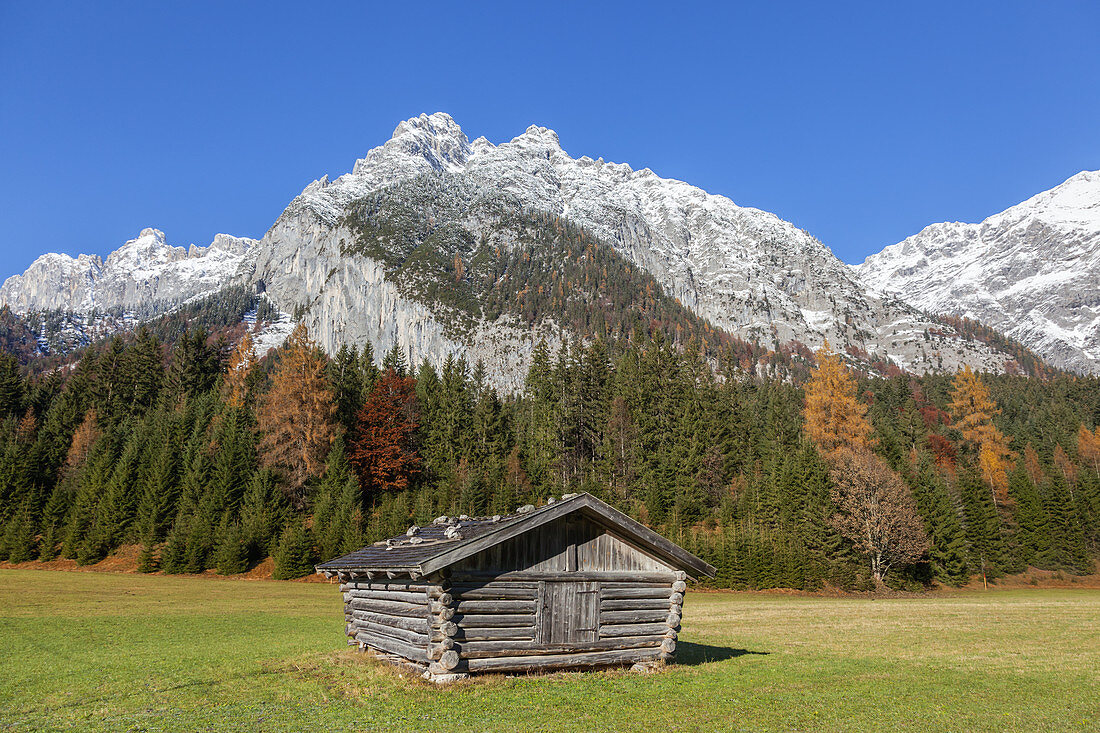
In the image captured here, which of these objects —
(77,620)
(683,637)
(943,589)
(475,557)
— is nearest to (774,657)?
(683,637)

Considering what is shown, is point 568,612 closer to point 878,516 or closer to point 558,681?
point 558,681

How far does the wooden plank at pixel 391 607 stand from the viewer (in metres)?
16.4

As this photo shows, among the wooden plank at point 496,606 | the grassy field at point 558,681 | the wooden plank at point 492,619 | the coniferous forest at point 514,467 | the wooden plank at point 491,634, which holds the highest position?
the coniferous forest at point 514,467

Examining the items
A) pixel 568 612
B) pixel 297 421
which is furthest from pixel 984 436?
pixel 297 421

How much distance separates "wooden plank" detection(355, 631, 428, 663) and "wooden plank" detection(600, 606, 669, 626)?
16.2ft

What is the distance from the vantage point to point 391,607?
17.9m

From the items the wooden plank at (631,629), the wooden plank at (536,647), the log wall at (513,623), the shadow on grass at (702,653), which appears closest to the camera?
the log wall at (513,623)

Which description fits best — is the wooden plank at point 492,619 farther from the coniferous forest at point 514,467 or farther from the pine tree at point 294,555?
the pine tree at point 294,555

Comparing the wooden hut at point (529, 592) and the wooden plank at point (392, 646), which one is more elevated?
the wooden hut at point (529, 592)

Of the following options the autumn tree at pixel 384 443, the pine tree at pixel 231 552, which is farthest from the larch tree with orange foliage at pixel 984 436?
the pine tree at pixel 231 552

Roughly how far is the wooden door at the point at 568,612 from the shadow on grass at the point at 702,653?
4182mm

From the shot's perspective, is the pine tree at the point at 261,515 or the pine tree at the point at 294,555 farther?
the pine tree at the point at 261,515

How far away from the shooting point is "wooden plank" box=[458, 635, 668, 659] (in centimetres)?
1570

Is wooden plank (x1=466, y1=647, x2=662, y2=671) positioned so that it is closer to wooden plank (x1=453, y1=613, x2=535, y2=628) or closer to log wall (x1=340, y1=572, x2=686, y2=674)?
log wall (x1=340, y1=572, x2=686, y2=674)
